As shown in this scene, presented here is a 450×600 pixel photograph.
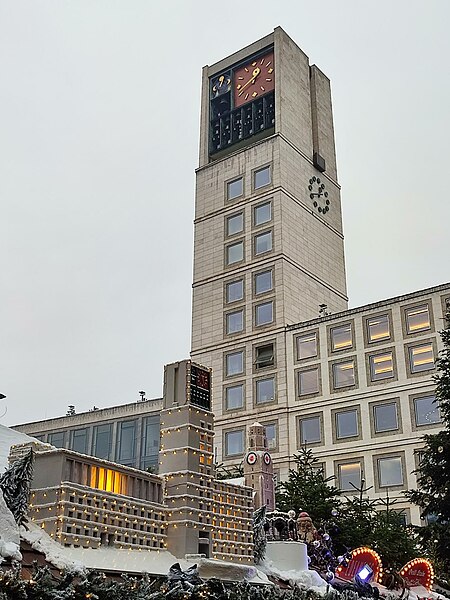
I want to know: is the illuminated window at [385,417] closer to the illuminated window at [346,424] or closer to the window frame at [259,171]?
the illuminated window at [346,424]

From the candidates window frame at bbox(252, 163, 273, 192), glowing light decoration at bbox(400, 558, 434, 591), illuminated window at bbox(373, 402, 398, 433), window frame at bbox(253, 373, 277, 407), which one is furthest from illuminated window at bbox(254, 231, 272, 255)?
glowing light decoration at bbox(400, 558, 434, 591)

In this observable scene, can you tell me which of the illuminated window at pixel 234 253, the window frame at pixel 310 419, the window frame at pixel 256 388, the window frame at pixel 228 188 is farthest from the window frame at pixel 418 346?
the window frame at pixel 228 188

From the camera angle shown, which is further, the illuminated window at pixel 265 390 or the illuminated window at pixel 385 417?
the illuminated window at pixel 265 390

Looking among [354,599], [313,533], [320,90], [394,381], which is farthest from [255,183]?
[354,599]

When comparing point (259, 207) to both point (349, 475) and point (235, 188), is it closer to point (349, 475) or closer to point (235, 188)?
point (235, 188)

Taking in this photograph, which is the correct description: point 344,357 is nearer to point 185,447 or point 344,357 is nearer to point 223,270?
point 223,270

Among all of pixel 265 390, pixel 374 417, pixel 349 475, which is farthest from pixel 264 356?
pixel 349 475

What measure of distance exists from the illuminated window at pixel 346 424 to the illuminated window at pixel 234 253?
1747 cm

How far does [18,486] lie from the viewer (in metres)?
17.5

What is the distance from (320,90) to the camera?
80.4 m

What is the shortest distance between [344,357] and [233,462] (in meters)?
12.2

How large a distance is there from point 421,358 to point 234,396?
16.1 m

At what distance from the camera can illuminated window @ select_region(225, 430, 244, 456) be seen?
61000mm

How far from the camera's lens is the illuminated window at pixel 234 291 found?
66.6m
